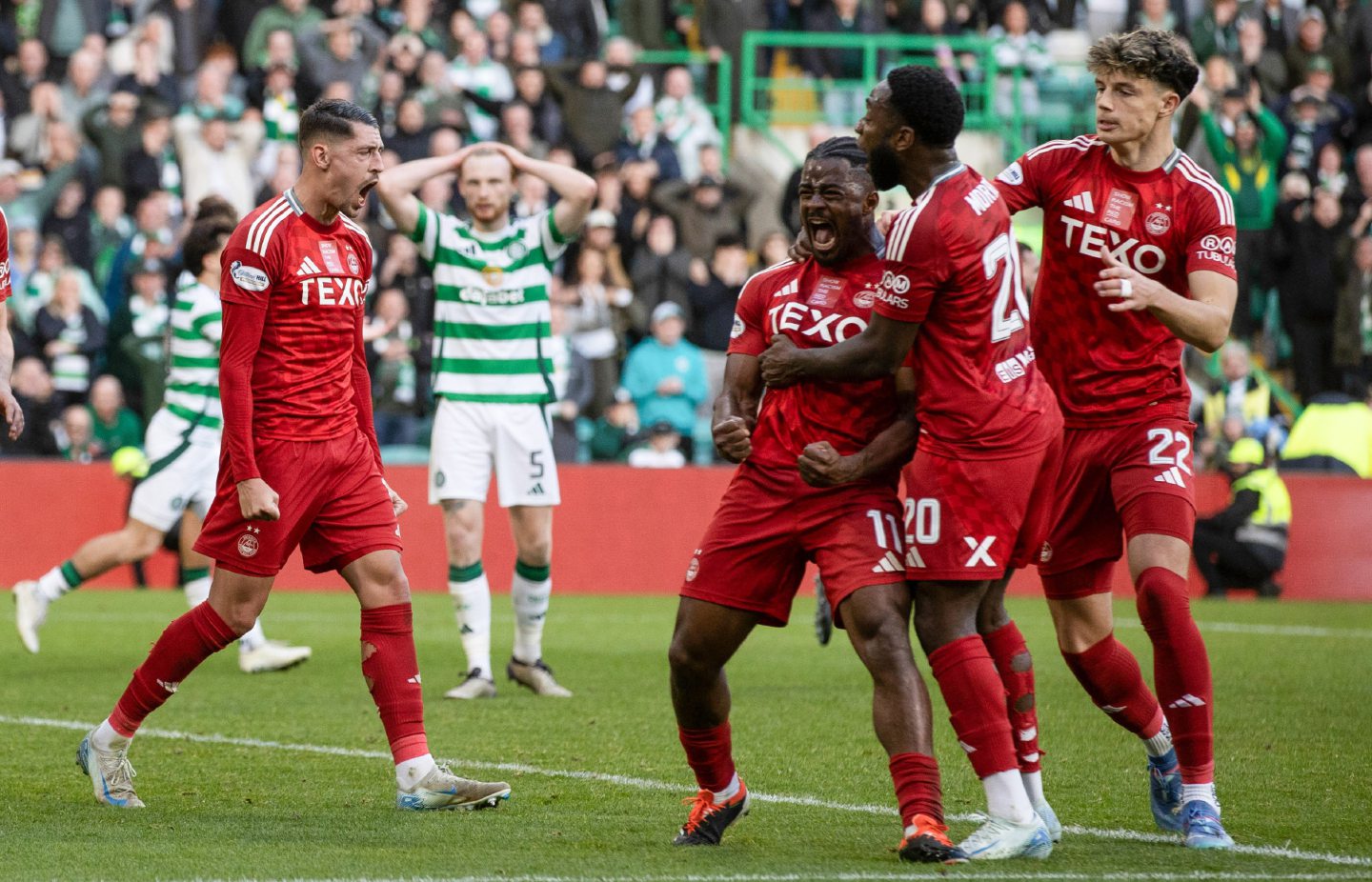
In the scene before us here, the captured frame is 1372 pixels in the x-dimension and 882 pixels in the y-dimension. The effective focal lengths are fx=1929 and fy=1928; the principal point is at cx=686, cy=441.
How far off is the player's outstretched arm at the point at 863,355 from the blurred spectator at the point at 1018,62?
16227mm

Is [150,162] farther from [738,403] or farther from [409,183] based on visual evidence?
[738,403]

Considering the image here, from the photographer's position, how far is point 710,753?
232 inches

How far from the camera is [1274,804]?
6.62 metres

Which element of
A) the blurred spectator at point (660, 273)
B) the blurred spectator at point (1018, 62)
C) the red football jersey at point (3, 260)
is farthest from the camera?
the blurred spectator at point (1018, 62)

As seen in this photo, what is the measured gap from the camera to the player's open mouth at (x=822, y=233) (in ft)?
18.7

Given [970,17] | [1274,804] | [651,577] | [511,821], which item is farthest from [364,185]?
[970,17]

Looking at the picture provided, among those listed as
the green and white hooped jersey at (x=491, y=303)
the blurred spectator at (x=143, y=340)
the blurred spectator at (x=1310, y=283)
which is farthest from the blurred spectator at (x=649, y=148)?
the green and white hooped jersey at (x=491, y=303)

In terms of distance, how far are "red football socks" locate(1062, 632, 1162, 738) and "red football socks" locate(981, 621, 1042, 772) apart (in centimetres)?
24

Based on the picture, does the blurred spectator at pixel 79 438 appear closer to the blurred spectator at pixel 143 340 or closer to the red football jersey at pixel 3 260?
the blurred spectator at pixel 143 340

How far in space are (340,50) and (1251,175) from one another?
915 cm

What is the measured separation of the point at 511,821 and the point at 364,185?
87.2 inches

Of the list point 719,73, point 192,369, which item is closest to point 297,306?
point 192,369

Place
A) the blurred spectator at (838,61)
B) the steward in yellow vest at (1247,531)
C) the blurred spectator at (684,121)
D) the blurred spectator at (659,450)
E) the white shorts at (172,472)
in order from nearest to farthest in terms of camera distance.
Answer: the white shorts at (172,472) → the steward in yellow vest at (1247,531) → the blurred spectator at (659,450) → the blurred spectator at (684,121) → the blurred spectator at (838,61)

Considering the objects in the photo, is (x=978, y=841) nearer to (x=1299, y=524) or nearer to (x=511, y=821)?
(x=511, y=821)
